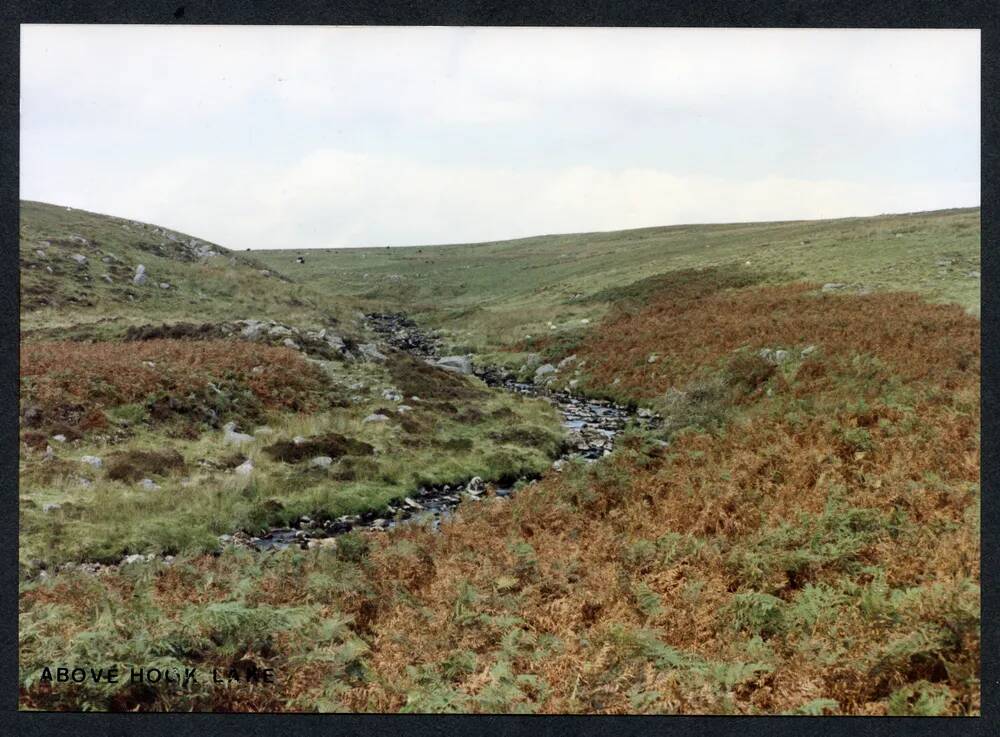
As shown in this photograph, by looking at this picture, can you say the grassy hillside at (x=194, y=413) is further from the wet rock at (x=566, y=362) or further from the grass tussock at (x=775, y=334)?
the grass tussock at (x=775, y=334)

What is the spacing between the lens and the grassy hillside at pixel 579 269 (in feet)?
41.4

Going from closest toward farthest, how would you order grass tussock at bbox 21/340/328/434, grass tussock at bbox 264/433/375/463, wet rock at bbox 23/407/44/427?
wet rock at bbox 23/407/44/427 → grass tussock at bbox 21/340/328/434 → grass tussock at bbox 264/433/375/463

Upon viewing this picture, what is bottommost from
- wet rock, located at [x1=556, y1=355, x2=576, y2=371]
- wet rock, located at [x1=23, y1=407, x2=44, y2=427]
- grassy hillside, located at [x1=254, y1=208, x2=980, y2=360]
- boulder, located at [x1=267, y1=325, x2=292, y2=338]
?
wet rock, located at [x1=556, y1=355, x2=576, y2=371]

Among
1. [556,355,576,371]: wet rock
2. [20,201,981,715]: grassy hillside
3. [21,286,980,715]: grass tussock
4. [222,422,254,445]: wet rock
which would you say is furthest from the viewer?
[556,355,576,371]: wet rock

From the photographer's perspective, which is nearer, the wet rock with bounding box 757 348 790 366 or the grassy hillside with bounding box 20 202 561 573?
the grassy hillside with bounding box 20 202 561 573

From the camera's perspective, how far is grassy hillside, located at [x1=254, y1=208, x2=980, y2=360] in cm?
1263

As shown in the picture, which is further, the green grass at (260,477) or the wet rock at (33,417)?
the wet rock at (33,417)

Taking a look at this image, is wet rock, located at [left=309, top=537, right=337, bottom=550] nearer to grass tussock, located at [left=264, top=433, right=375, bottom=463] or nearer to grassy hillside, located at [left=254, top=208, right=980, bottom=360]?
grass tussock, located at [left=264, top=433, right=375, bottom=463]

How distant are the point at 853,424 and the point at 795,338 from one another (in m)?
4.27

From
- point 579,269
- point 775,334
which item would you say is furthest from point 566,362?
point 579,269

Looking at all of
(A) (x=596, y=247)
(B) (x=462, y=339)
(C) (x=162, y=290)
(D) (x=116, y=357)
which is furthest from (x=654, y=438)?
(A) (x=596, y=247)

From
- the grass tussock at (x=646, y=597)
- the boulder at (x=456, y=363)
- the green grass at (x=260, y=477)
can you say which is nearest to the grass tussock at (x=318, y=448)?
the green grass at (x=260, y=477)

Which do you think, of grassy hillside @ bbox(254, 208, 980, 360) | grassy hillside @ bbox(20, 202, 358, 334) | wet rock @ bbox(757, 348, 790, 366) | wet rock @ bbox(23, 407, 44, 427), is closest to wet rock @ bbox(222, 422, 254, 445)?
wet rock @ bbox(23, 407, 44, 427)

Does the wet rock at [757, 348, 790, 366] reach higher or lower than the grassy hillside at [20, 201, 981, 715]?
higher
